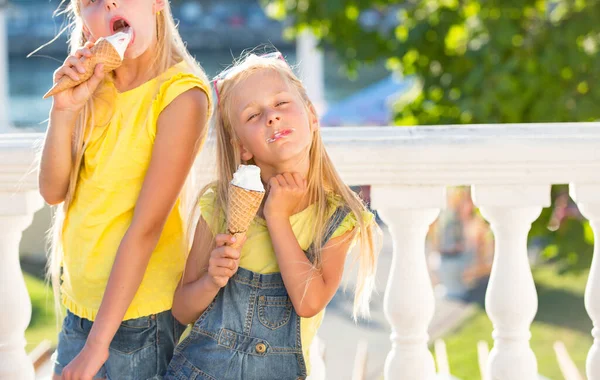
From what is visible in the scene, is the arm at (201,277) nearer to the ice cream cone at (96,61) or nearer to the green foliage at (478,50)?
the ice cream cone at (96,61)

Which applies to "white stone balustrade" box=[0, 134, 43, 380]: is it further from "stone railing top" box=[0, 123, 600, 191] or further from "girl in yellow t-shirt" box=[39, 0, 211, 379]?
"girl in yellow t-shirt" box=[39, 0, 211, 379]

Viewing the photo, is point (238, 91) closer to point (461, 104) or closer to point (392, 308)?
point (392, 308)

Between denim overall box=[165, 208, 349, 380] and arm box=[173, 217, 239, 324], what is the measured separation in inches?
1.7

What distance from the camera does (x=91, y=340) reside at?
6.91ft

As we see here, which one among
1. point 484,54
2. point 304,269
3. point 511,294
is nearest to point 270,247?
point 304,269

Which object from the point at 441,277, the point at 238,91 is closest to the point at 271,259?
the point at 238,91

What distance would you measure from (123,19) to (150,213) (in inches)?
18.9

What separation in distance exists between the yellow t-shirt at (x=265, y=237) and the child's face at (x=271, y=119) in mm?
143

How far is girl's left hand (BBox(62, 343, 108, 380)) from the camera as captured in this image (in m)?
2.09

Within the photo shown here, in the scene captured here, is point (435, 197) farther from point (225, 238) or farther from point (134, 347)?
point (134, 347)

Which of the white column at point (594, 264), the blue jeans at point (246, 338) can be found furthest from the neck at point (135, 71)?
the white column at point (594, 264)

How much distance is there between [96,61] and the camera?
2.05m

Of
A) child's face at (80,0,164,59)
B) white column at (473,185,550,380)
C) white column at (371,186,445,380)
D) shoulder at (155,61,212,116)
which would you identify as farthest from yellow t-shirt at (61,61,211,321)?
white column at (473,185,550,380)

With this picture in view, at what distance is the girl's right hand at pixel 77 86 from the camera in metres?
2.09
